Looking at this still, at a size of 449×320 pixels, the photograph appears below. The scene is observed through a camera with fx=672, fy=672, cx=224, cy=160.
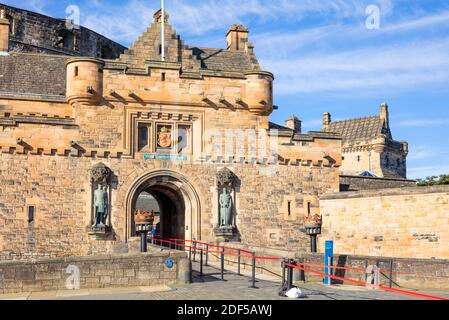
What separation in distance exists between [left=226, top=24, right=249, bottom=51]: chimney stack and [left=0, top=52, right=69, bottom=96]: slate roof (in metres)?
8.94

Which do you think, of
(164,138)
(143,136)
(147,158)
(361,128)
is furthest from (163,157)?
(361,128)

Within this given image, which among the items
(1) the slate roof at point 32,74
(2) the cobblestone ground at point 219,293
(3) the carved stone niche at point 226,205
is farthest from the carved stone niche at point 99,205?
(2) the cobblestone ground at point 219,293

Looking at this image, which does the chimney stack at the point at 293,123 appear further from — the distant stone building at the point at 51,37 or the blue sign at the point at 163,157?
the blue sign at the point at 163,157

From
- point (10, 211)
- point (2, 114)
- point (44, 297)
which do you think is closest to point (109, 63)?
point (2, 114)

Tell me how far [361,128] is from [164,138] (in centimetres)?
4940

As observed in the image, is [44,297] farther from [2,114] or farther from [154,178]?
[2,114]

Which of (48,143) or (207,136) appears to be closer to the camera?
(48,143)

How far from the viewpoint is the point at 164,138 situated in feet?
88.1

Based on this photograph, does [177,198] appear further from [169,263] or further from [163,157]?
[169,263]

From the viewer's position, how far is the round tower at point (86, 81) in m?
25.7

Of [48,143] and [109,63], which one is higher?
[109,63]

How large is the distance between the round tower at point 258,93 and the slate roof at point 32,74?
8.37m
